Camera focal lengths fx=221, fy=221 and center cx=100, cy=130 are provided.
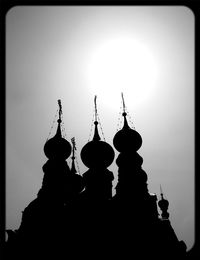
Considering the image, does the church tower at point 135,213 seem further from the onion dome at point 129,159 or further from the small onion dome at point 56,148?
the small onion dome at point 56,148

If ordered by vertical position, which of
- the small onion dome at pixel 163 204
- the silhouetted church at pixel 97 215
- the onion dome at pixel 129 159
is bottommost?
the small onion dome at pixel 163 204

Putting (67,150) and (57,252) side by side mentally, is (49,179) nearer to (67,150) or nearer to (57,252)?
(67,150)

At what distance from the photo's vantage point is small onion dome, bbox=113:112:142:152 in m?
18.3

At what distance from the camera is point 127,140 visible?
→ 1834 cm

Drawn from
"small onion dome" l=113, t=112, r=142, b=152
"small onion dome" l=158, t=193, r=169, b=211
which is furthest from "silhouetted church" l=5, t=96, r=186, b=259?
"small onion dome" l=158, t=193, r=169, b=211

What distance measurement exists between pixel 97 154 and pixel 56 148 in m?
4.31

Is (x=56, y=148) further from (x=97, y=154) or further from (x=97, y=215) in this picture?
(x=97, y=215)

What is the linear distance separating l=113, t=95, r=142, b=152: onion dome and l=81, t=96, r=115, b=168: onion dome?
795 millimetres

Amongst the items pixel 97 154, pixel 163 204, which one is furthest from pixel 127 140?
pixel 163 204

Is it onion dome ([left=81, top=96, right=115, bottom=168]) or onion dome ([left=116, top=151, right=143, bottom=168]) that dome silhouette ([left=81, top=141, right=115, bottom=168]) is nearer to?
onion dome ([left=81, top=96, right=115, bottom=168])

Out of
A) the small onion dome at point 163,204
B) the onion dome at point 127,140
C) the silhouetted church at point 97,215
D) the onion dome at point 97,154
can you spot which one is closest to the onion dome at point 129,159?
the silhouetted church at point 97,215

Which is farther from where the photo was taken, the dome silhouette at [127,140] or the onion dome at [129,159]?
the dome silhouette at [127,140]

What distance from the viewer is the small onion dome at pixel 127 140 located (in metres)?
18.3
